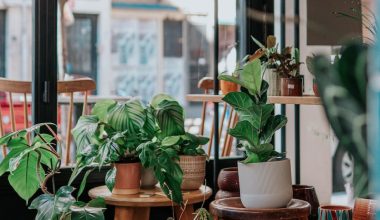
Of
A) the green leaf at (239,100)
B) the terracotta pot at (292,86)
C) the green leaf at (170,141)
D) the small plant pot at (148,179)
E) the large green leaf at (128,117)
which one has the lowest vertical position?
the small plant pot at (148,179)

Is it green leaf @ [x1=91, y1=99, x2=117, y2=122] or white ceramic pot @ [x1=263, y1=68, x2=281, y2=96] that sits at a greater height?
white ceramic pot @ [x1=263, y1=68, x2=281, y2=96]

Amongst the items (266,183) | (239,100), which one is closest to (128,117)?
(239,100)

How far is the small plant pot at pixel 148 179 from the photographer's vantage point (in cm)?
248

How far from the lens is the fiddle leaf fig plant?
6.31ft

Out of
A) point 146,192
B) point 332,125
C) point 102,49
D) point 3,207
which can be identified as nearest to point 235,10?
point 146,192

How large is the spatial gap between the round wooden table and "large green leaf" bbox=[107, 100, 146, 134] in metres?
0.26

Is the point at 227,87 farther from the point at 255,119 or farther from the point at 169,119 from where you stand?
the point at 255,119

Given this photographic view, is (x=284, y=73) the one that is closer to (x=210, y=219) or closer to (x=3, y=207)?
(x=210, y=219)

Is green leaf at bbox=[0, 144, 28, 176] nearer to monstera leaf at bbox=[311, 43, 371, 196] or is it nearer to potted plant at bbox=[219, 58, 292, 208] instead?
potted plant at bbox=[219, 58, 292, 208]

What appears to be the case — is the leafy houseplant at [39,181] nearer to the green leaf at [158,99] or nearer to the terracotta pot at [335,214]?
the green leaf at [158,99]

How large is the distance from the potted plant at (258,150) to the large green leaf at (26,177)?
2.72ft

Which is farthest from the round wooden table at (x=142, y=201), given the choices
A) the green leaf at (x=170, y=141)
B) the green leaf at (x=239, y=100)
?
the green leaf at (x=239, y=100)

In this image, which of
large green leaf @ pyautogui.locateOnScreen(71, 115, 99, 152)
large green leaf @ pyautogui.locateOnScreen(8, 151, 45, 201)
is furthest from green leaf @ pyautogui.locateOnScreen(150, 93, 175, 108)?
large green leaf @ pyautogui.locateOnScreen(8, 151, 45, 201)

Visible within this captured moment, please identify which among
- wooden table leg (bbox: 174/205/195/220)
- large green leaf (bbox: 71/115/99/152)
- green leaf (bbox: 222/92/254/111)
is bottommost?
wooden table leg (bbox: 174/205/195/220)
